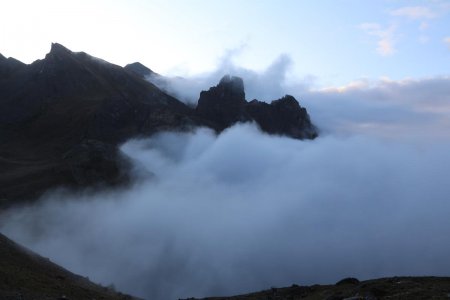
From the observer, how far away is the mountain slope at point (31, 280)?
5188 centimetres

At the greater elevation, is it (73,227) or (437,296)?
(73,227)

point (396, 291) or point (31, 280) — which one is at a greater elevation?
point (31, 280)

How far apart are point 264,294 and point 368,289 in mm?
31209

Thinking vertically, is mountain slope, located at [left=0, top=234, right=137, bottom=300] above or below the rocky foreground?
above

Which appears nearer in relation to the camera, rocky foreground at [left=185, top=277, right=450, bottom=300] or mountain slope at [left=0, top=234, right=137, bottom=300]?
mountain slope at [left=0, top=234, right=137, bottom=300]

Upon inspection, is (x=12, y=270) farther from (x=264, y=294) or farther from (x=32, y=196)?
(x=32, y=196)

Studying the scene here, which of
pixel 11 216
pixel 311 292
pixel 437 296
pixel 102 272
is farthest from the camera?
pixel 102 272

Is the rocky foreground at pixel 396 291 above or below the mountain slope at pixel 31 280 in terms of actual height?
below

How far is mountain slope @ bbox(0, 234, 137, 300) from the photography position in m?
51.9

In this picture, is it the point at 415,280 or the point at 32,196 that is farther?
the point at 32,196

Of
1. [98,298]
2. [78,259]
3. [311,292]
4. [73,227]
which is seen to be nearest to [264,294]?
[311,292]

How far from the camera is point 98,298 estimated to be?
62031mm

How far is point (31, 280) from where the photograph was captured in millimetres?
57312

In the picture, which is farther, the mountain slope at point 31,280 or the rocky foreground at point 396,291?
the rocky foreground at point 396,291
